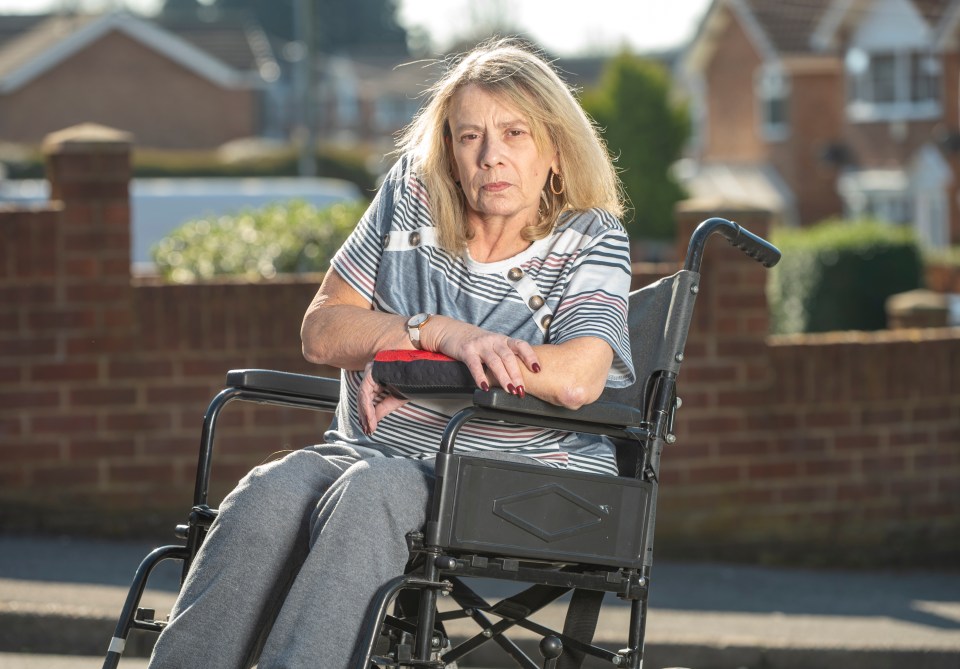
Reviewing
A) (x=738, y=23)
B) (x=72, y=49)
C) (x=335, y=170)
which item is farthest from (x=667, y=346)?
(x=72, y=49)

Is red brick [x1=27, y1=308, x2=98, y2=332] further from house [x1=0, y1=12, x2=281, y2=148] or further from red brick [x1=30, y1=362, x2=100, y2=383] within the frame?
Result: house [x1=0, y1=12, x2=281, y2=148]

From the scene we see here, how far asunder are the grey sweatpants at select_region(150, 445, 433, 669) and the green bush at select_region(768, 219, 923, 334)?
45.5 feet

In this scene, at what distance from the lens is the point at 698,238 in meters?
3.94

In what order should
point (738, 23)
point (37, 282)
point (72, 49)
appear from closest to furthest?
point (37, 282) < point (738, 23) < point (72, 49)

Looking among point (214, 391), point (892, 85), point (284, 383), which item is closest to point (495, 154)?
point (284, 383)

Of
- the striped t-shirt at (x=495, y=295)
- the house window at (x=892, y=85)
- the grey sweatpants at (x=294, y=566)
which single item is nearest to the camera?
the grey sweatpants at (x=294, y=566)

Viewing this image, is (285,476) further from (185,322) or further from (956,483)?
(956,483)

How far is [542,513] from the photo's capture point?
3.46 m

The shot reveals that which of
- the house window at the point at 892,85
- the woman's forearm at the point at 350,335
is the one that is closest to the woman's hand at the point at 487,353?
the woman's forearm at the point at 350,335

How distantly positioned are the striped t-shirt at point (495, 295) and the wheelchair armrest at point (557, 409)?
188mm

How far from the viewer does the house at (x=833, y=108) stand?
36.9m

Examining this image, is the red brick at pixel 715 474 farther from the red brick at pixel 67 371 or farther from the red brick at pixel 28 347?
the red brick at pixel 28 347

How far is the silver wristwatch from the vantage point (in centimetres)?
358

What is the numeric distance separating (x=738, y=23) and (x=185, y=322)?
40504 millimetres
